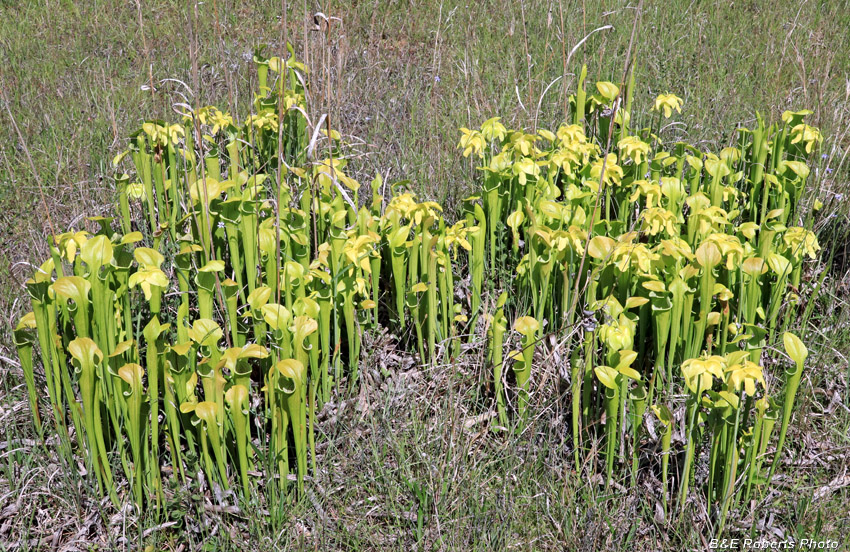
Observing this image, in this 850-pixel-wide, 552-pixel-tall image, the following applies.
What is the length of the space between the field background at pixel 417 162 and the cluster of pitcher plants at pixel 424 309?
0.09 m

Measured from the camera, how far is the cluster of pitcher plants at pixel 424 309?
1.56 m

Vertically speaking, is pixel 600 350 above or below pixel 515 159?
below

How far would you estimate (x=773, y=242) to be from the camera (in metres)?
2.00

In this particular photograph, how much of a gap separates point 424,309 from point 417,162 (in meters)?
1.07

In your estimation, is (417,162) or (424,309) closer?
(424,309)

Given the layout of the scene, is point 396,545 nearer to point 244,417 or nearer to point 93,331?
point 244,417

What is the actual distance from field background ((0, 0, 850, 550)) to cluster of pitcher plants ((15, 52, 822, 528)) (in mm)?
93

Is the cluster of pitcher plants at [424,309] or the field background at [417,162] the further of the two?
the field background at [417,162]

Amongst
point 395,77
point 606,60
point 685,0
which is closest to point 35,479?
point 395,77

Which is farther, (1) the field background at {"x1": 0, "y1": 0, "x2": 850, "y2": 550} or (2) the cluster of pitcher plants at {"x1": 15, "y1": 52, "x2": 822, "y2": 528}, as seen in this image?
(1) the field background at {"x1": 0, "y1": 0, "x2": 850, "y2": 550}

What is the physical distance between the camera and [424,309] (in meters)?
2.10

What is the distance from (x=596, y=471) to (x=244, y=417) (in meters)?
0.96

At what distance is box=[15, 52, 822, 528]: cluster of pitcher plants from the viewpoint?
156cm

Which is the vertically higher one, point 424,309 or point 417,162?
point 417,162
